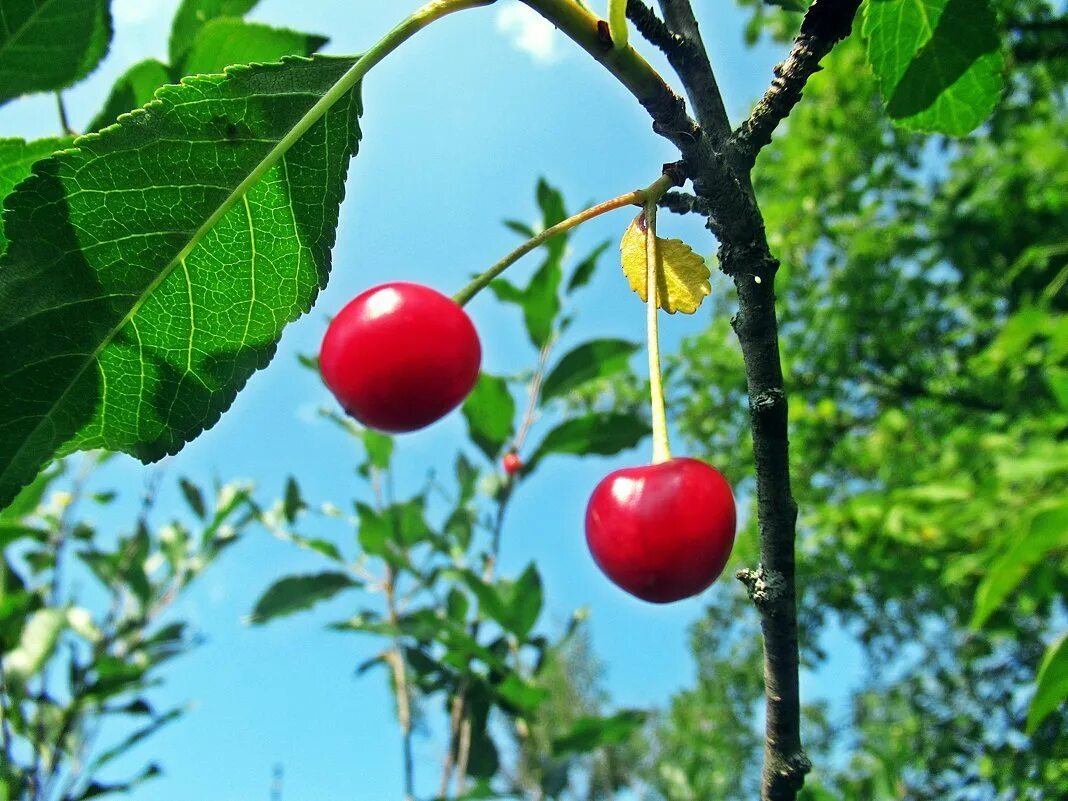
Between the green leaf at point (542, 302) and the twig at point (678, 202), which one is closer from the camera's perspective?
the twig at point (678, 202)

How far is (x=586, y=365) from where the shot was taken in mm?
3061

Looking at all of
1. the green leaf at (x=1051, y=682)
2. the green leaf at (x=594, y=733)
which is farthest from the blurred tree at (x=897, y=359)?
the green leaf at (x=1051, y=682)

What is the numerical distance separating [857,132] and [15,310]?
820 cm

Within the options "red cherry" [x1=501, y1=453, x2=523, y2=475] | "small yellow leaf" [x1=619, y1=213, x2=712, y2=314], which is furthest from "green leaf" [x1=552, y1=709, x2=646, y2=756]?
"small yellow leaf" [x1=619, y1=213, x2=712, y2=314]

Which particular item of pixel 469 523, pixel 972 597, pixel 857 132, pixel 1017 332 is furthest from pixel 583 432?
pixel 857 132

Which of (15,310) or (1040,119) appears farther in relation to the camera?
(1040,119)

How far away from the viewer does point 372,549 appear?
3279mm

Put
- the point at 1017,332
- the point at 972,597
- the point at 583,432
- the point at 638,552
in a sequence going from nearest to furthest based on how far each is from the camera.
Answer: the point at 638,552, the point at 583,432, the point at 1017,332, the point at 972,597

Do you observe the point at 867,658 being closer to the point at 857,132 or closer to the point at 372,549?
the point at 857,132

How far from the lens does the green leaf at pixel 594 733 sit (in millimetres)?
3115

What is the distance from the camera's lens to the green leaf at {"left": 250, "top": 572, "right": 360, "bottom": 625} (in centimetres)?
324

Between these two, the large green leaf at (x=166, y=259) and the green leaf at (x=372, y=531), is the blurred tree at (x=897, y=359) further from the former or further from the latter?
the large green leaf at (x=166, y=259)

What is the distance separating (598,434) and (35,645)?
2194 mm

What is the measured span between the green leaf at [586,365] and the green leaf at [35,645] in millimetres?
2012
